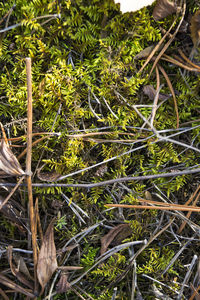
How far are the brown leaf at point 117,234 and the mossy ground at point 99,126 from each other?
0.12 ft

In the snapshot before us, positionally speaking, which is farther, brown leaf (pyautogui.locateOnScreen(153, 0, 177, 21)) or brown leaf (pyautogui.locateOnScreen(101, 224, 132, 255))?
brown leaf (pyautogui.locateOnScreen(101, 224, 132, 255))

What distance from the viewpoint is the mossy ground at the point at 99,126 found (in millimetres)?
1690

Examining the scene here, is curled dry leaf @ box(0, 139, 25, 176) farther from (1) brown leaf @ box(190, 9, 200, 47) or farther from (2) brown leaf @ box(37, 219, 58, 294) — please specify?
(1) brown leaf @ box(190, 9, 200, 47)

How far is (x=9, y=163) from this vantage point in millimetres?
1598

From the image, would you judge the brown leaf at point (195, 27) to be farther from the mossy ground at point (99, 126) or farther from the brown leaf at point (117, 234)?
the brown leaf at point (117, 234)

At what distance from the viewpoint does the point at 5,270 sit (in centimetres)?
170

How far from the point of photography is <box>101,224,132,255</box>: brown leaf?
174cm

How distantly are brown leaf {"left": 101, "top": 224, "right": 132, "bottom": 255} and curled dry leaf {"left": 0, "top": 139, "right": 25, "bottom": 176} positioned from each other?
0.67 meters

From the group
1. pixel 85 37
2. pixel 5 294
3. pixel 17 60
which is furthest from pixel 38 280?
pixel 85 37

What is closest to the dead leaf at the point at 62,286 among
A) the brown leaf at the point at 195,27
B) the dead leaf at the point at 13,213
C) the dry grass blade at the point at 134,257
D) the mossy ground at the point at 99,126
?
the mossy ground at the point at 99,126

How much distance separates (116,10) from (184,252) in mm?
1593

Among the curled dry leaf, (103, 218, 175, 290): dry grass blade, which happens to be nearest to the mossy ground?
(103, 218, 175, 290): dry grass blade

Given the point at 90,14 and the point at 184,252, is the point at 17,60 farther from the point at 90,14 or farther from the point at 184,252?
the point at 184,252

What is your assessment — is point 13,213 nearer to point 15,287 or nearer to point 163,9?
point 15,287
